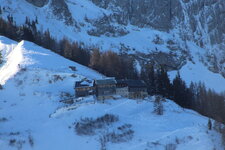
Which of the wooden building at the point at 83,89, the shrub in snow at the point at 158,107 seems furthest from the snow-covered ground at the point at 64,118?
the wooden building at the point at 83,89

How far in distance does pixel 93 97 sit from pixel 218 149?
24342 millimetres

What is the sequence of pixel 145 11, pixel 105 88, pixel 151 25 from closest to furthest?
1. pixel 105 88
2. pixel 151 25
3. pixel 145 11

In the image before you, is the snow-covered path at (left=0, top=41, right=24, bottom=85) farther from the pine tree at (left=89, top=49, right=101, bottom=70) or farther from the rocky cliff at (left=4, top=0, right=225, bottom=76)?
the rocky cliff at (left=4, top=0, right=225, bottom=76)

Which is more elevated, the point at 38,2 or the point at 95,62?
the point at 38,2

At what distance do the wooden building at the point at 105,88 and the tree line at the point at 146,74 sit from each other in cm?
1298

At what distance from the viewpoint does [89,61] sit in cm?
8806

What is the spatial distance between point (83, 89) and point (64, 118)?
12024 mm

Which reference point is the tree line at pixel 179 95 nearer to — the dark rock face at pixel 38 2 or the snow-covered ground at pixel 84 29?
the snow-covered ground at pixel 84 29

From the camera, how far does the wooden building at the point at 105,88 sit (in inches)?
2299

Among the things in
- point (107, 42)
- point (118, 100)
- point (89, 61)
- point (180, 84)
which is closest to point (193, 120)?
point (118, 100)

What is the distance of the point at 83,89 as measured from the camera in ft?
195

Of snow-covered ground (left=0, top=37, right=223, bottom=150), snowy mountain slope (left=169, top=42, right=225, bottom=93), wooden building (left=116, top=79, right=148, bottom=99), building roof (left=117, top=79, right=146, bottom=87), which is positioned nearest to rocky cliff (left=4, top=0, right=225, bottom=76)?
snowy mountain slope (left=169, top=42, right=225, bottom=93)

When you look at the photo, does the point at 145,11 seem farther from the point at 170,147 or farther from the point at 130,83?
the point at 170,147

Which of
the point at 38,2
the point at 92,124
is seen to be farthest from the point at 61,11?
the point at 92,124
